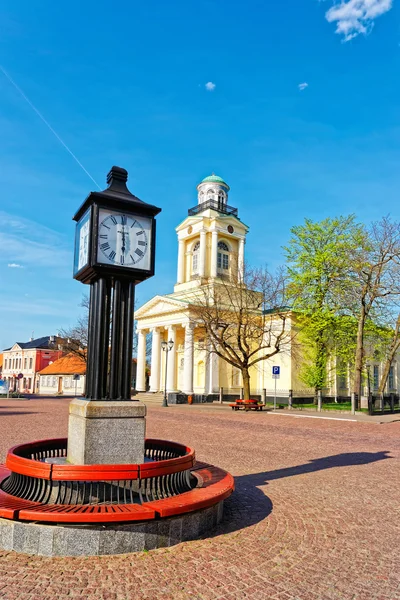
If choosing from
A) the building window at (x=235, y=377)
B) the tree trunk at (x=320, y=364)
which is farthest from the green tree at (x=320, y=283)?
the building window at (x=235, y=377)

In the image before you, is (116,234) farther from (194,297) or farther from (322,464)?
(194,297)

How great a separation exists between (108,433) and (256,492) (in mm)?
2865

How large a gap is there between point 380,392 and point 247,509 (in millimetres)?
25928

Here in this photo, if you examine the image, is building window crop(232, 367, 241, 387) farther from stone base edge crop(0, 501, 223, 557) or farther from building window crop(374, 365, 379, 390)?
stone base edge crop(0, 501, 223, 557)

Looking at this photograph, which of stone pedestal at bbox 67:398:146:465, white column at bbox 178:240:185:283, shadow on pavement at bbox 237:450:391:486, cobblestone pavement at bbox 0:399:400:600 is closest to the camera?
cobblestone pavement at bbox 0:399:400:600

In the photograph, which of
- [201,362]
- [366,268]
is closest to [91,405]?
[366,268]

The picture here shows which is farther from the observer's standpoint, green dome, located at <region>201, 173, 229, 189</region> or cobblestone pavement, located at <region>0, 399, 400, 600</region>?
green dome, located at <region>201, 173, 229, 189</region>

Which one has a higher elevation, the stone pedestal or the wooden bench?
the stone pedestal

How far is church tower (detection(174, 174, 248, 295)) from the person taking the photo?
45656 mm

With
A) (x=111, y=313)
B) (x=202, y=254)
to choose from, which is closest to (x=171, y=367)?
(x=202, y=254)

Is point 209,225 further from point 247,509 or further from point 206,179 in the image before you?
point 247,509

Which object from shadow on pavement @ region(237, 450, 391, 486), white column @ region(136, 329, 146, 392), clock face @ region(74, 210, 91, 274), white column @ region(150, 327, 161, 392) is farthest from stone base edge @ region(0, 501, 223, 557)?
white column @ region(136, 329, 146, 392)

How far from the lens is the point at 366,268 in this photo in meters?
30.2

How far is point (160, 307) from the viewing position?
45125 millimetres
